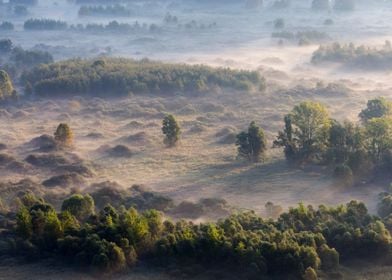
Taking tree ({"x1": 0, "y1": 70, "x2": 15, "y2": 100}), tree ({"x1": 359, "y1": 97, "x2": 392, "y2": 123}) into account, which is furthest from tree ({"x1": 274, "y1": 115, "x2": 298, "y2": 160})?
tree ({"x1": 0, "y1": 70, "x2": 15, "y2": 100})

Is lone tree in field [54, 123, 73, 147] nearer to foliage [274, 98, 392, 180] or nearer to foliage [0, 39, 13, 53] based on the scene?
foliage [274, 98, 392, 180]

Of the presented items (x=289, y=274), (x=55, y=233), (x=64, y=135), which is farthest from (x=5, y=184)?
(x=289, y=274)

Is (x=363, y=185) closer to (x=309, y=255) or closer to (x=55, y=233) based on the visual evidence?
(x=309, y=255)

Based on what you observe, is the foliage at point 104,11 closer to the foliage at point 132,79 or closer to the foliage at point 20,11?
the foliage at point 20,11

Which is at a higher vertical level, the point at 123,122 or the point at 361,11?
the point at 361,11

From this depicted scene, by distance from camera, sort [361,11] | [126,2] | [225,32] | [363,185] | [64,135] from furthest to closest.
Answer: [126,2], [361,11], [225,32], [64,135], [363,185]

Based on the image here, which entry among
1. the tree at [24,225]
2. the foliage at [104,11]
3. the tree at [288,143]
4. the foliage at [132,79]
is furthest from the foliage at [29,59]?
the tree at [24,225]
